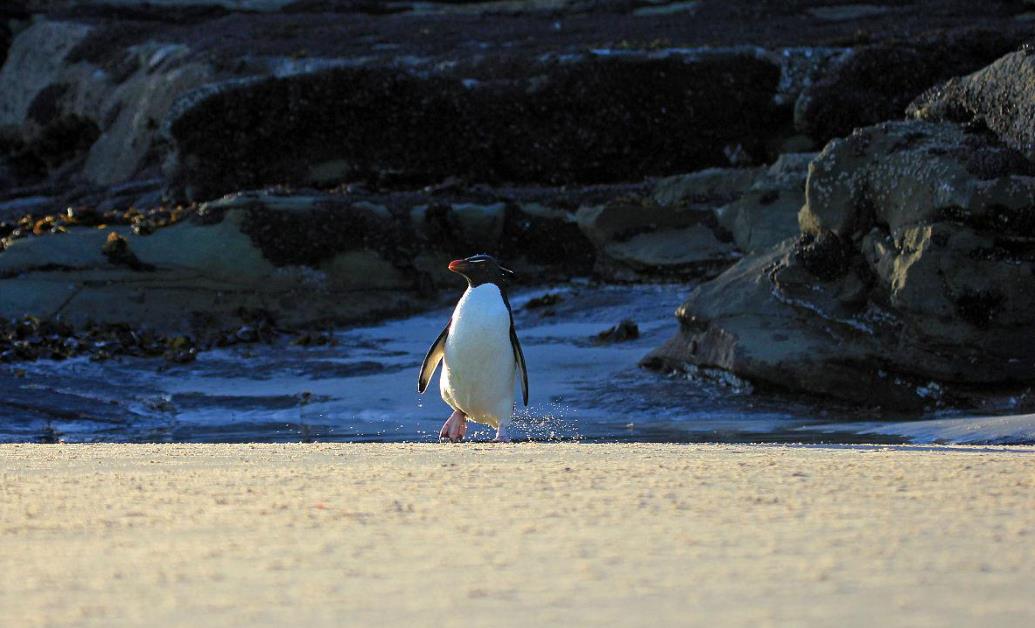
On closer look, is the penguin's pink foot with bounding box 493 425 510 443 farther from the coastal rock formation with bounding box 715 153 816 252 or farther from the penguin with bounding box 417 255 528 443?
the coastal rock formation with bounding box 715 153 816 252

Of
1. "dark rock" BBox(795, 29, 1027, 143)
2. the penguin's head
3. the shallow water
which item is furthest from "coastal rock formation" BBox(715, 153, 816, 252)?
the penguin's head

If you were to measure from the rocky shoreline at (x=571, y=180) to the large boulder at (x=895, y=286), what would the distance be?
0.02 m

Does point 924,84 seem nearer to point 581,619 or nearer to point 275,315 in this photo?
point 275,315

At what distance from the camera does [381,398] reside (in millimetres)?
12242

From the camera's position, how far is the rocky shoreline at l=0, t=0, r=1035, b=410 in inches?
442

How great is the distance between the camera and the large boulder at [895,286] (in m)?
10.8

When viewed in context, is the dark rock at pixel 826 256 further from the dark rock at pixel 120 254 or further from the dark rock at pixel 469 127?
the dark rock at pixel 469 127

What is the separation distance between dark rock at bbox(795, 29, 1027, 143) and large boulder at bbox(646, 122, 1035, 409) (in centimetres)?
1052

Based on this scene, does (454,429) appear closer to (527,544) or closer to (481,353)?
(481,353)

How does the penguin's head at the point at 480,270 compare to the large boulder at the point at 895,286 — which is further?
the large boulder at the point at 895,286

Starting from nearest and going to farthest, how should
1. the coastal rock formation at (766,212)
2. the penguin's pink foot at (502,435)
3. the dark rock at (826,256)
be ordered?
the penguin's pink foot at (502,435), the dark rock at (826,256), the coastal rock formation at (766,212)

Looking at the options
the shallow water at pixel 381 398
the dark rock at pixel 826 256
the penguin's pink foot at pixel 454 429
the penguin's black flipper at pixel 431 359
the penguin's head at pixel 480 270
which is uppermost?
the penguin's head at pixel 480 270

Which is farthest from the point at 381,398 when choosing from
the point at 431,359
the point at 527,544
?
the point at 527,544

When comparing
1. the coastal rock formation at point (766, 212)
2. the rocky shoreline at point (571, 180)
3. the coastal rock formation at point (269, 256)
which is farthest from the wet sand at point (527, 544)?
the coastal rock formation at point (269, 256)
